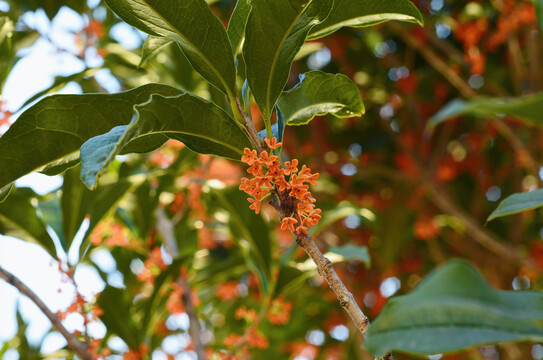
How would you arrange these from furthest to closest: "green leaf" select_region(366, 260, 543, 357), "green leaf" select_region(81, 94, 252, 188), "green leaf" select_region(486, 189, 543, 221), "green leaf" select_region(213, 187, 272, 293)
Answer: "green leaf" select_region(213, 187, 272, 293) → "green leaf" select_region(486, 189, 543, 221) → "green leaf" select_region(81, 94, 252, 188) → "green leaf" select_region(366, 260, 543, 357)

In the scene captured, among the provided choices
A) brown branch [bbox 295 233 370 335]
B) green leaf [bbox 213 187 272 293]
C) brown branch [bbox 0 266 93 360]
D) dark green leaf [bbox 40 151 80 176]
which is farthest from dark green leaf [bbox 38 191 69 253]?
brown branch [bbox 295 233 370 335]

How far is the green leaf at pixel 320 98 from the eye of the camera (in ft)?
3.00

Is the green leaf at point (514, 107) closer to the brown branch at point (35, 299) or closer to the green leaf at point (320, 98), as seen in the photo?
the green leaf at point (320, 98)

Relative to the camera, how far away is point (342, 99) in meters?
0.92

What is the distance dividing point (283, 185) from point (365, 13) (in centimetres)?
39

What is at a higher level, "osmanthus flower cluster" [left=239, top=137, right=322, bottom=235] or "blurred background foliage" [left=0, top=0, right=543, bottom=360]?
"osmanthus flower cluster" [left=239, top=137, right=322, bottom=235]

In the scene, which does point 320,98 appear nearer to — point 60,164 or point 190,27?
point 190,27

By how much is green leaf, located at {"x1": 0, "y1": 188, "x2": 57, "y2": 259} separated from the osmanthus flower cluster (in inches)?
31.2

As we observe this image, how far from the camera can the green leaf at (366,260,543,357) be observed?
0.46 m

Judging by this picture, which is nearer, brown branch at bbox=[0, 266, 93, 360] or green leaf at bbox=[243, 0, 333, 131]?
green leaf at bbox=[243, 0, 333, 131]

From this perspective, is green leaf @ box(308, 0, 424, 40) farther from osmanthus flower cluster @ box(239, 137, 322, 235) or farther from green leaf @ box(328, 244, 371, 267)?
green leaf @ box(328, 244, 371, 267)

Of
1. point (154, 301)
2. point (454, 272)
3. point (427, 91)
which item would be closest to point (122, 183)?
point (154, 301)

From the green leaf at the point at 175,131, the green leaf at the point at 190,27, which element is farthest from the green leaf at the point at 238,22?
the green leaf at the point at 175,131

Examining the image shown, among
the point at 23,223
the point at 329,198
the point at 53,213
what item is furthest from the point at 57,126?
the point at 329,198
